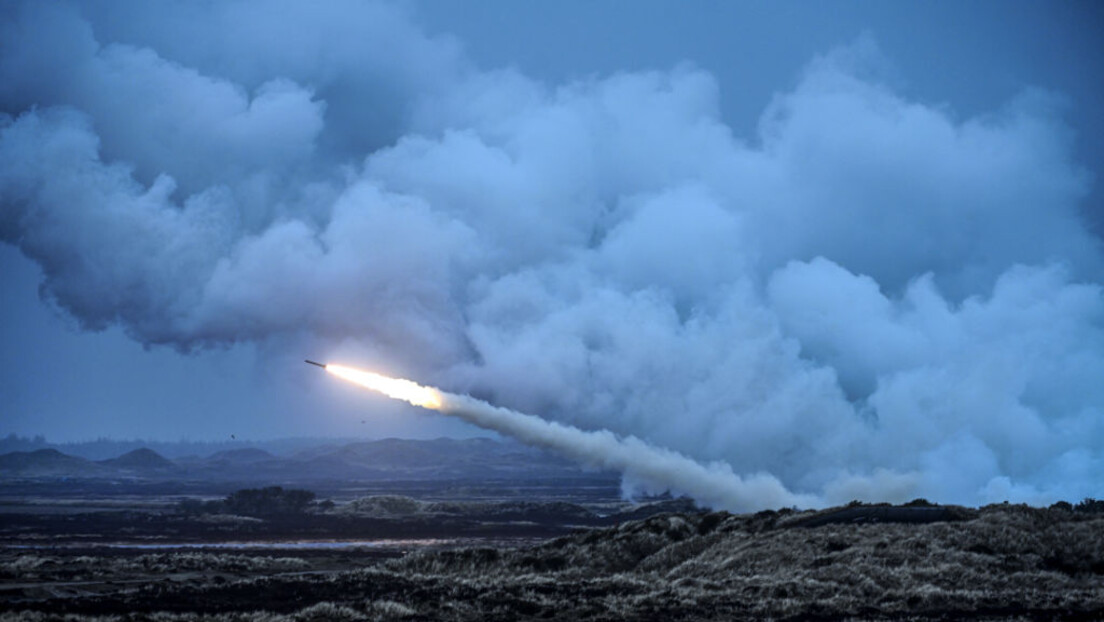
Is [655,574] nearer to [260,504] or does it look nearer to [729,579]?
[729,579]

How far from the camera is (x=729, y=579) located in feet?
187

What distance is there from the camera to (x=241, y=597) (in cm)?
4984

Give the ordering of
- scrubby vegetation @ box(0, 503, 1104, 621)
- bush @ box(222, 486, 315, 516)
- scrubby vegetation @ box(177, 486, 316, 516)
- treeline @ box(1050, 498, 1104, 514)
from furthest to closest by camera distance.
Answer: bush @ box(222, 486, 315, 516) → scrubby vegetation @ box(177, 486, 316, 516) → treeline @ box(1050, 498, 1104, 514) → scrubby vegetation @ box(0, 503, 1104, 621)

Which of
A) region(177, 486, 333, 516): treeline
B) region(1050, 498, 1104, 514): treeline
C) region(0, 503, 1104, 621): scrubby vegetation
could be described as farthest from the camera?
region(177, 486, 333, 516): treeline

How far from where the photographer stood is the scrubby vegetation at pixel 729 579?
46.4m

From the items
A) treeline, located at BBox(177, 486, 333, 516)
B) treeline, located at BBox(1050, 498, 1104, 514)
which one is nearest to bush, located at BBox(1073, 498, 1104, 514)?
treeline, located at BBox(1050, 498, 1104, 514)

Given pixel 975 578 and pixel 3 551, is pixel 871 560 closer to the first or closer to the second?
pixel 975 578

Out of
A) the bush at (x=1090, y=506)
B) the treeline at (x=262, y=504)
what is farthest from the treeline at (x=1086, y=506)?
the treeline at (x=262, y=504)

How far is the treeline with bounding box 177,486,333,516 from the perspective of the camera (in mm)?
149875

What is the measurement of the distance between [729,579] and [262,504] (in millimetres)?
111400

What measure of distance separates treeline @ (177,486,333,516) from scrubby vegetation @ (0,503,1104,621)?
87.4m

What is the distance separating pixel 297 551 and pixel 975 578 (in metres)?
52.4

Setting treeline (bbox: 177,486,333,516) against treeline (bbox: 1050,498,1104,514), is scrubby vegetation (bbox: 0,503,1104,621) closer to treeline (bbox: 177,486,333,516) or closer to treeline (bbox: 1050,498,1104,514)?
treeline (bbox: 1050,498,1104,514)

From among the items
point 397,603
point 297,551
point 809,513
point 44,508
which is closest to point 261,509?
point 44,508
